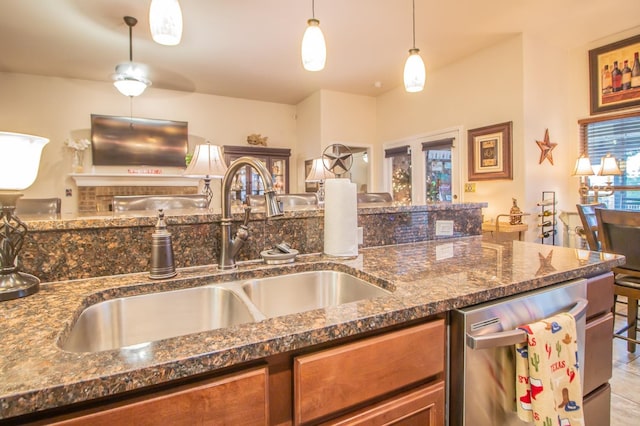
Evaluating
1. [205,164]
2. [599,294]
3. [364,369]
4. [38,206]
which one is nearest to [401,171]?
[205,164]

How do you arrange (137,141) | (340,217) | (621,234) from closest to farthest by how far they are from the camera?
(340,217)
(621,234)
(137,141)

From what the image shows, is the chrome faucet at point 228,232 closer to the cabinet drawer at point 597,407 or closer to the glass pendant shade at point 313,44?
the glass pendant shade at point 313,44

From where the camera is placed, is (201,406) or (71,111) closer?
(201,406)

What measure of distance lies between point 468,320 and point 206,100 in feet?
18.2

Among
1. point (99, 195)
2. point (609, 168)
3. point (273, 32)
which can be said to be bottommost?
point (99, 195)

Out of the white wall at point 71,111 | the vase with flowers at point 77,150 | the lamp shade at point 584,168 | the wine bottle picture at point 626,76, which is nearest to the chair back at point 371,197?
the lamp shade at point 584,168

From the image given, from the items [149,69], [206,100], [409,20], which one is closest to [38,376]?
[409,20]

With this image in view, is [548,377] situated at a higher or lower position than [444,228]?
lower

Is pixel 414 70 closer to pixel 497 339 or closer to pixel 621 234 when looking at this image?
pixel 621 234

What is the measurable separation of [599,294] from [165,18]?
2.28 metres

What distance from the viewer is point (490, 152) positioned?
381cm

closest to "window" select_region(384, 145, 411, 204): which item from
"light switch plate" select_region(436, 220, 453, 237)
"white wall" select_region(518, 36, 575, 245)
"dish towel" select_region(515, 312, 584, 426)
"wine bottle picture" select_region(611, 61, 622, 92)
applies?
"white wall" select_region(518, 36, 575, 245)

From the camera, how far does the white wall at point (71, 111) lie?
14.3 ft

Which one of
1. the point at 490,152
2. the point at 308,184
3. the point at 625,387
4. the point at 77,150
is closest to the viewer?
the point at 625,387
